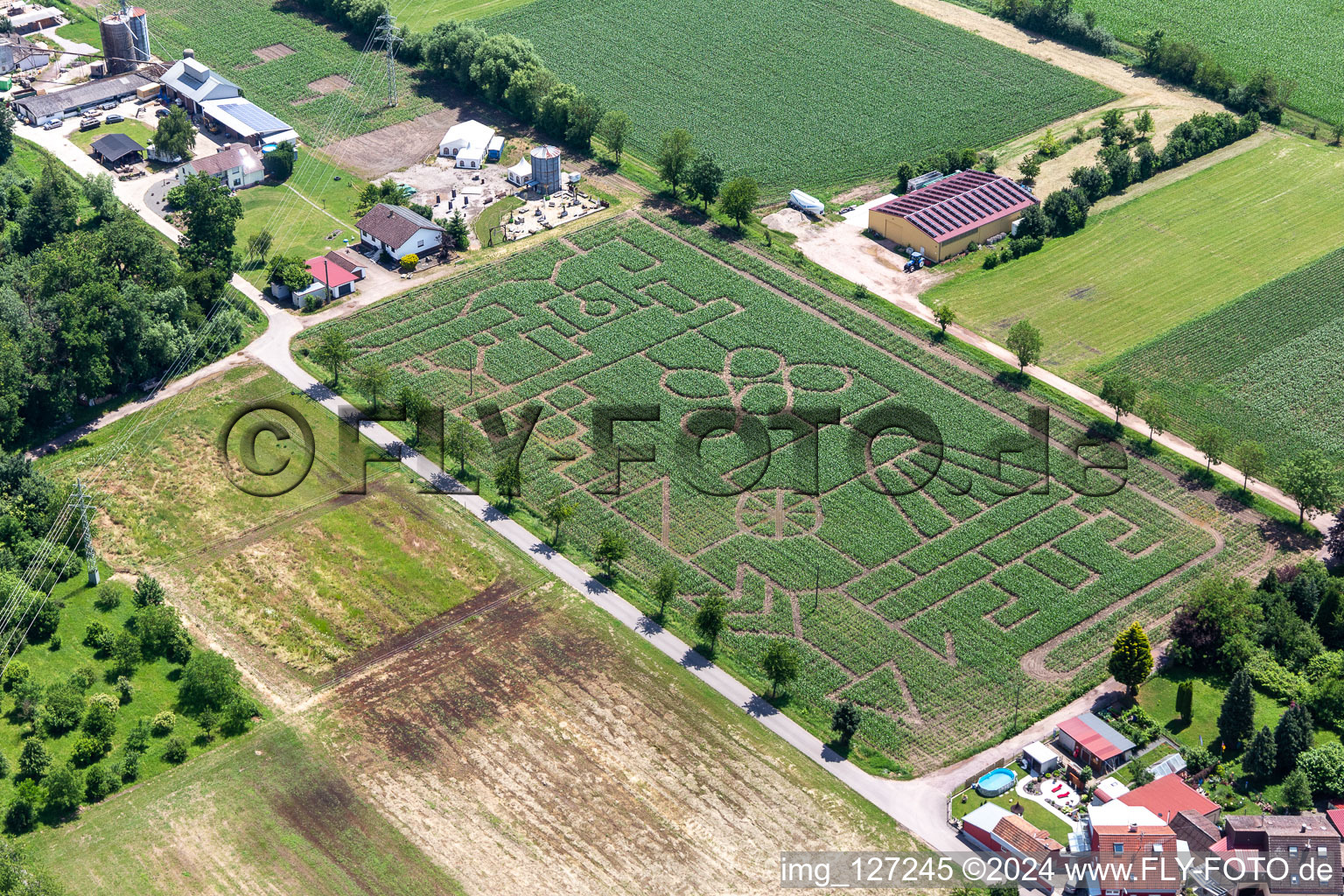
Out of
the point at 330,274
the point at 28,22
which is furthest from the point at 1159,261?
the point at 28,22

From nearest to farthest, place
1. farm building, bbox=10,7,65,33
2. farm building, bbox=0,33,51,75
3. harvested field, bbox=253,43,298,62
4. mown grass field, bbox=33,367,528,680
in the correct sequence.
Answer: mown grass field, bbox=33,367,528,680 → farm building, bbox=0,33,51,75 → harvested field, bbox=253,43,298,62 → farm building, bbox=10,7,65,33

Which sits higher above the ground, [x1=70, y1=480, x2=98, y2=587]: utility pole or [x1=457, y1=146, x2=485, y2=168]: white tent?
[x1=457, y1=146, x2=485, y2=168]: white tent

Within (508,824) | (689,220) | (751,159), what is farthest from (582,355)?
(508,824)

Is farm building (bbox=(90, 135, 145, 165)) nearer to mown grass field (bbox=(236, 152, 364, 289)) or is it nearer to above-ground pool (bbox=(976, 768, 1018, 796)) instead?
mown grass field (bbox=(236, 152, 364, 289))

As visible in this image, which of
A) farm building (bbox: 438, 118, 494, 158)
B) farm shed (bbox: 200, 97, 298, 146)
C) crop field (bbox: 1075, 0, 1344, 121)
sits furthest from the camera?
crop field (bbox: 1075, 0, 1344, 121)

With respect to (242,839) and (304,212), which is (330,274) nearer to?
(304,212)

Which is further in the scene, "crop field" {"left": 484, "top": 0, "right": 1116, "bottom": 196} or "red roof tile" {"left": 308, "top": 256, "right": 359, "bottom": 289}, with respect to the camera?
"crop field" {"left": 484, "top": 0, "right": 1116, "bottom": 196}

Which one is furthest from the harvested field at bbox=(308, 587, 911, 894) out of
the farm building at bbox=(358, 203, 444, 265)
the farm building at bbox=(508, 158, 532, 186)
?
the farm building at bbox=(508, 158, 532, 186)

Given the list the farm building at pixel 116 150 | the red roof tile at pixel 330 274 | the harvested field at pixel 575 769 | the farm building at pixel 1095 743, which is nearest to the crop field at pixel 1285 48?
the farm building at pixel 1095 743
